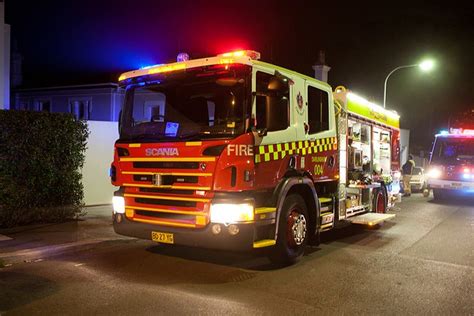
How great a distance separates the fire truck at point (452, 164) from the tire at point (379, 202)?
22.6 feet

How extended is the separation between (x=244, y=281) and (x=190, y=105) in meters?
2.58

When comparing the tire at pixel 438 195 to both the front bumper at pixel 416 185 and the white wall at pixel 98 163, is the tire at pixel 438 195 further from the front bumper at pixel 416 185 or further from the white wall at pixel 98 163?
the white wall at pixel 98 163

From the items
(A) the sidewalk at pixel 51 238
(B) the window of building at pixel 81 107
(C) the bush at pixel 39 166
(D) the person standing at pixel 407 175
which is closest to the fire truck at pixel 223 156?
(A) the sidewalk at pixel 51 238

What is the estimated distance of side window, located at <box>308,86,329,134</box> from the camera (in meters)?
7.89

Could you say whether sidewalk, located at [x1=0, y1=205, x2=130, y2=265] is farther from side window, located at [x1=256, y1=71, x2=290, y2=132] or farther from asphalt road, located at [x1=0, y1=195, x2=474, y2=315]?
side window, located at [x1=256, y1=71, x2=290, y2=132]

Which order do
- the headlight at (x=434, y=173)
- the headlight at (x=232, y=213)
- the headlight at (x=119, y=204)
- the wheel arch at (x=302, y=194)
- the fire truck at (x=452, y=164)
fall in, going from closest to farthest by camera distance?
the headlight at (x=232, y=213) < the wheel arch at (x=302, y=194) < the headlight at (x=119, y=204) < the fire truck at (x=452, y=164) < the headlight at (x=434, y=173)

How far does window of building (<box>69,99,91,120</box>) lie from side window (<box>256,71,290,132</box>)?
59.3ft

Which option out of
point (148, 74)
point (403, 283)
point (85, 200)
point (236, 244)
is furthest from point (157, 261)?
point (85, 200)

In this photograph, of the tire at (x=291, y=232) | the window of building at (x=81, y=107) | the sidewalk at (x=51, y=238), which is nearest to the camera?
the tire at (x=291, y=232)

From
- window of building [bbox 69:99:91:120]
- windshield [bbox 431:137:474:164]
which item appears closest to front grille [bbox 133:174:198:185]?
windshield [bbox 431:137:474:164]

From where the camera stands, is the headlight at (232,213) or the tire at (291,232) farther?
the tire at (291,232)

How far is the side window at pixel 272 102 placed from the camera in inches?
257

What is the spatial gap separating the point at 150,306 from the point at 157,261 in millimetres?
2230

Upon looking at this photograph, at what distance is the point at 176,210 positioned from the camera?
21.7ft
